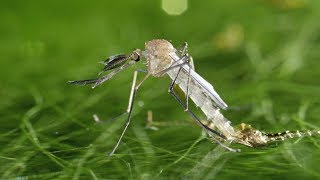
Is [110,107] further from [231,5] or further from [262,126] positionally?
[231,5]

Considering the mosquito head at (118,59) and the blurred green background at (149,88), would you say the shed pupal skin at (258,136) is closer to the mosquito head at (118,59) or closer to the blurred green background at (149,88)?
the blurred green background at (149,88)

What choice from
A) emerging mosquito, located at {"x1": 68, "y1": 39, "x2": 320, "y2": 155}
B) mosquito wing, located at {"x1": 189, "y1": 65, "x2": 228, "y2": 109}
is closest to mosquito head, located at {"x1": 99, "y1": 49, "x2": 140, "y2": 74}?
emerging mosquito, located at {"x1": 68, "y1": 39, "x2": 320, "y2": 155}

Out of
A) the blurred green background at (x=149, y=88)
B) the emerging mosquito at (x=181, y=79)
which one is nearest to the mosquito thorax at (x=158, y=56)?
the emerging mosquito at (x=181, y=79)

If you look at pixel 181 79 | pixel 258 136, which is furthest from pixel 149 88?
pixel 258 136

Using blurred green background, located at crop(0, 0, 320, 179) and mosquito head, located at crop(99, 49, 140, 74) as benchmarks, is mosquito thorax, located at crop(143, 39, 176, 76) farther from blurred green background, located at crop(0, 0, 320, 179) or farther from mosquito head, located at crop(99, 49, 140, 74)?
blurred green background, located at crop(0, 0, 320, 179)

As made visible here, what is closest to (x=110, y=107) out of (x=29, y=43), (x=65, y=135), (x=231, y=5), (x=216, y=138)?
(x=65, y=135)

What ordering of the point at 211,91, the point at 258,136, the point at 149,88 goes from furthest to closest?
1. the point at 149,88
2. the point at 211,91
3. the point at 258,136

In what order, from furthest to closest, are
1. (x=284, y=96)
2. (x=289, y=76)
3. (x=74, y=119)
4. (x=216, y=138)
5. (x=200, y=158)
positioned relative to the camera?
1. (x=289, y=76)
2. (x=284, y=96)
3. (x=74, y=119)
4. (x=216, y=138)
5. (x=200, y=158)

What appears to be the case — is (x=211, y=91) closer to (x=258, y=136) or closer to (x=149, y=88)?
(x=258, y=136)
